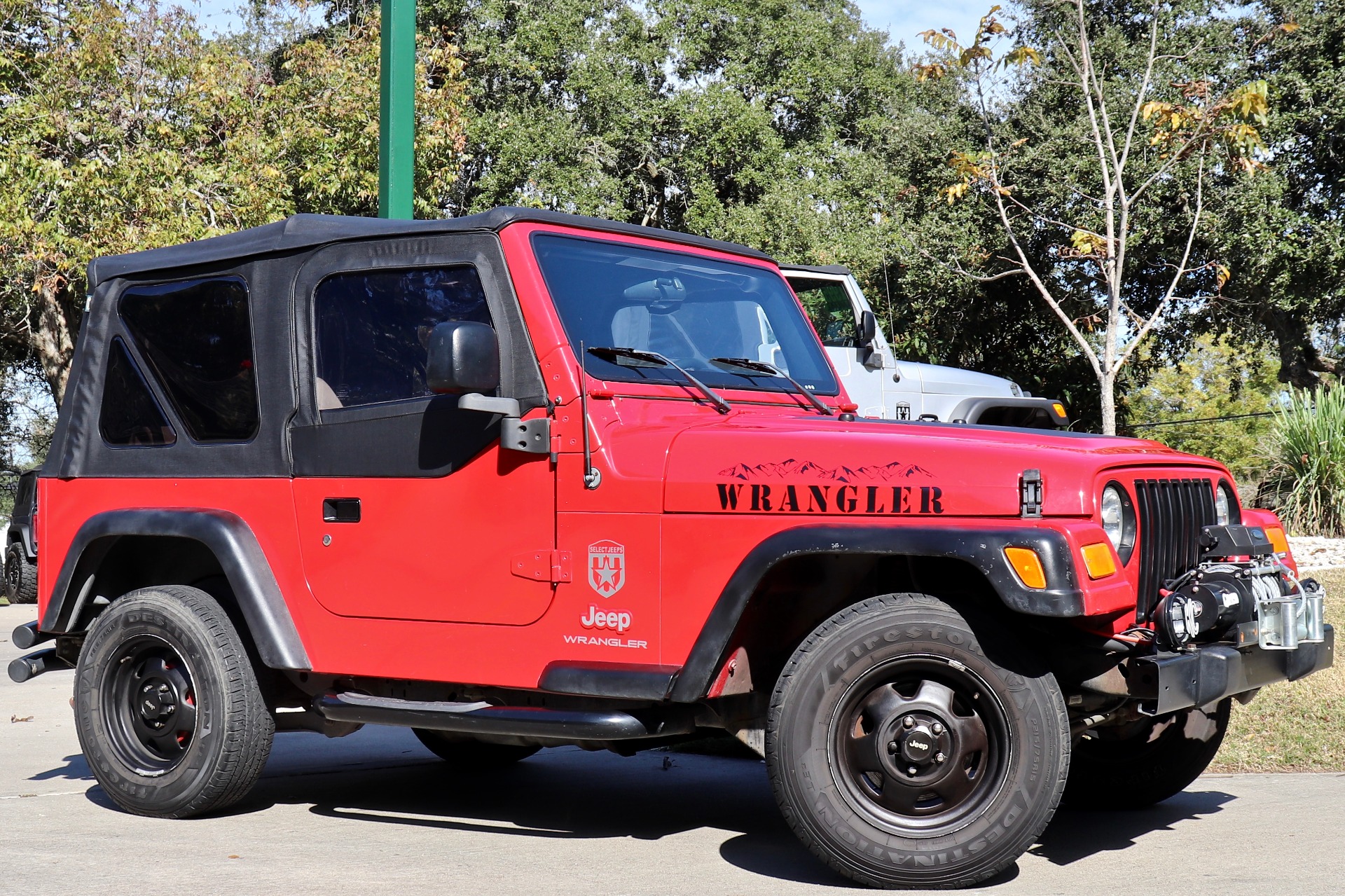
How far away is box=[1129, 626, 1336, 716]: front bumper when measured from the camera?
3.96 metres

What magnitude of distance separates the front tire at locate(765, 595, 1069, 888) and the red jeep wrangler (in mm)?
10

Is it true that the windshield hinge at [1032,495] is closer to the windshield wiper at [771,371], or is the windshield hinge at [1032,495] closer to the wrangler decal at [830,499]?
the wrangler decal at [830,499]

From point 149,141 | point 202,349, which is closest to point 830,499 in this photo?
point 202,349

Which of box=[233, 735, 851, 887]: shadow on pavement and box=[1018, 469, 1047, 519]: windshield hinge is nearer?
box=[1018, 469, 1047, 519]: windshield hinge

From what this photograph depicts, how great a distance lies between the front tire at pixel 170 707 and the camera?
5.23 m

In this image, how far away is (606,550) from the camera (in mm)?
4500

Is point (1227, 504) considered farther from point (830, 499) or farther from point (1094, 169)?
point (1094, 169)

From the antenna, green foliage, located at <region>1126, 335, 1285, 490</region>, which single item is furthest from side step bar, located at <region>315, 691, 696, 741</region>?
green foliage, located at <region>1126, 335, 1285, 490</region>

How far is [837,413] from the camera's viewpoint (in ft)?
17.9

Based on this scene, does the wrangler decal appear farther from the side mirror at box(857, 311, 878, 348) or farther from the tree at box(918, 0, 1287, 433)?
the tree at box(918, 0, 1287, 433)

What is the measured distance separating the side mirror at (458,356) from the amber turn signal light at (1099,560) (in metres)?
1.94

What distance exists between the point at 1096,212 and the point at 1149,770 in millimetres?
14649

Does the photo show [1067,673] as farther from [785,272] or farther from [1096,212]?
[1096,212]

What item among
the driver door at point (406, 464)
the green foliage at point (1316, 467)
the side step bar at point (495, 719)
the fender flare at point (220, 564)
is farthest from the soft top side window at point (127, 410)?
the green foliage at point (1316, 467)
